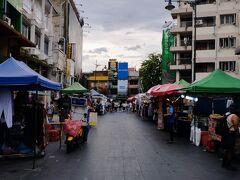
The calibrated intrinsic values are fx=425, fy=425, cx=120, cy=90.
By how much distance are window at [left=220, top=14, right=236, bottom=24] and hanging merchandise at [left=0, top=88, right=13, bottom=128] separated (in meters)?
44.8

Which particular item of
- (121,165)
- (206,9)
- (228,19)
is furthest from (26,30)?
(228,19)

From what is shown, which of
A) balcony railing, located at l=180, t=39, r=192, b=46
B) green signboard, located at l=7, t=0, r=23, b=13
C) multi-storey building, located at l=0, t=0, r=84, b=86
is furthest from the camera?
balcony railing, located at l=180, t=39, r=192, b=46

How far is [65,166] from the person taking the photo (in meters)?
11.6

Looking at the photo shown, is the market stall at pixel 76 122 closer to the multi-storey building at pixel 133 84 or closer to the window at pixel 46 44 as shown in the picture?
the window at pixel 46 44

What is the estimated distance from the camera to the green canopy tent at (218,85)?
54.7ft

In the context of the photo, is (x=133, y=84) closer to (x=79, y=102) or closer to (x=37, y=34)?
(x=37, y=34)

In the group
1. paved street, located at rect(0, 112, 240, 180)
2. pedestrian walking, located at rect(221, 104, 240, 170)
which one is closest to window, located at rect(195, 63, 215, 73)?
paved street, located at rect(0, 112, 240, 180)

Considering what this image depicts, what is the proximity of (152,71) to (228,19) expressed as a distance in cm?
1593

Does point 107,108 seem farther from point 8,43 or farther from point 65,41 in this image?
point 8,43

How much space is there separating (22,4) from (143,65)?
39.8m

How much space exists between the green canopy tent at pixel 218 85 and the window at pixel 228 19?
3738cm

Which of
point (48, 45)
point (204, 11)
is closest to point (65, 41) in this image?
point (48, 45)

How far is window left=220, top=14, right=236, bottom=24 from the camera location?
174ft

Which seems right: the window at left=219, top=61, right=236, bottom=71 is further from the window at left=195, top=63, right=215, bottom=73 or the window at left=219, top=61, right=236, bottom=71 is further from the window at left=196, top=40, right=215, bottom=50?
the window at left=196, top=40, right=215, bottom=50
